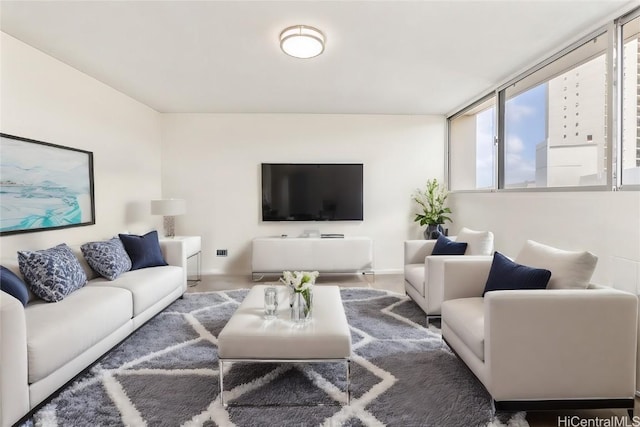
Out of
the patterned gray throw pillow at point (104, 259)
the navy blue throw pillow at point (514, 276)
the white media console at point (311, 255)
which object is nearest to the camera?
the navy blue throw pillow at point (514, 276)

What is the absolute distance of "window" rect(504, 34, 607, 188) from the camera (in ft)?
8.54

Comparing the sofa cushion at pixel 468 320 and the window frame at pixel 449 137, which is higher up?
the window frame at pixel 449 137

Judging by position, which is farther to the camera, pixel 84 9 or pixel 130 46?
pixel 130 46

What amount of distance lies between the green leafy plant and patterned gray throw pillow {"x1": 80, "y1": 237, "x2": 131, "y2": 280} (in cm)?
378

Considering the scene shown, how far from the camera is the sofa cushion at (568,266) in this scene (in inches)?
78.2

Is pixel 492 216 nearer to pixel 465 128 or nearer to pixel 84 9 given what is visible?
pixel 465 128

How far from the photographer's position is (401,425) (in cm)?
174

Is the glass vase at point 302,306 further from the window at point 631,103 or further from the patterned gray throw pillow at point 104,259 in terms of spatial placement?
the window at point 631,103

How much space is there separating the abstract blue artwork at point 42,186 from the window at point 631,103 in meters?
4.52

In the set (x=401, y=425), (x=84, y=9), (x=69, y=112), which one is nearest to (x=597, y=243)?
(x=401, y=425)

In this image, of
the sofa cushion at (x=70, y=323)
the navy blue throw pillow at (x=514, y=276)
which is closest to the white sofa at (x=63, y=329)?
the sofa cushion at (x=70, y=323)

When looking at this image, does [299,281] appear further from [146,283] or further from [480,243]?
[480,243]

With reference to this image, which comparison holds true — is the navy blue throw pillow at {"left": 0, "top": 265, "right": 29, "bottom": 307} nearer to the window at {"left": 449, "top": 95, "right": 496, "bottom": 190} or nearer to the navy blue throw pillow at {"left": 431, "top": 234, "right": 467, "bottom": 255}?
the navy blue throw pillow at {"left": 431, "top": 234, "right": 467, "bottom": 255}

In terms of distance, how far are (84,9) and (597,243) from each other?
394 cm
